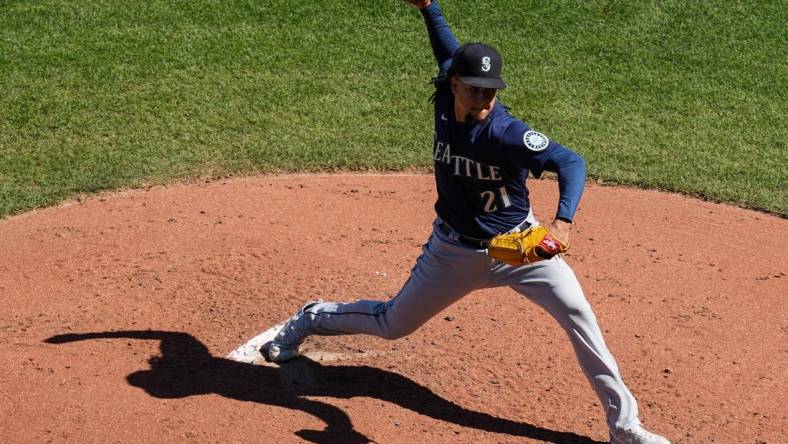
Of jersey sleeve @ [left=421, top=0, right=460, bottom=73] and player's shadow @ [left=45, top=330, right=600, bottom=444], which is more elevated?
jersey sleeve @ [left=421, top=0, right=460, bottom=73]

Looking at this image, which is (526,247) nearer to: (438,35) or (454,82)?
(454,82)

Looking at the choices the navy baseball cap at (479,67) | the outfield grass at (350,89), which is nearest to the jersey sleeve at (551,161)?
the navy baseball cap at (479,67)

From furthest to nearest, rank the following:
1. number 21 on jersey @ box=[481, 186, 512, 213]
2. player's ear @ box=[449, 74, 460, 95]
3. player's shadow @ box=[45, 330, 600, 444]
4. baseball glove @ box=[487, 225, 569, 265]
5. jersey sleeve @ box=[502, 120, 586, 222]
→ player's shadow @ box=[45, 330, 600, 444], number 21 on jersey @ box=[481, 186, 512, 213], player's ear @ box=[449, 74, 460, 95], jersey sleeve @ box=[502, 120, 586, 222], baseball glove @ box=[487, 225, 569, 265]

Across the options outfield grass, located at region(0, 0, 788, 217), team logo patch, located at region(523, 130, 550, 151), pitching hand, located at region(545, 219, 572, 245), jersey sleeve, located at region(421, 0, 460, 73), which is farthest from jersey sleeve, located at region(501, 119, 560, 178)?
outfield grass, located at region(0, 0, 788, 217)

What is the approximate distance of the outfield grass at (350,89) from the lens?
29.9ft

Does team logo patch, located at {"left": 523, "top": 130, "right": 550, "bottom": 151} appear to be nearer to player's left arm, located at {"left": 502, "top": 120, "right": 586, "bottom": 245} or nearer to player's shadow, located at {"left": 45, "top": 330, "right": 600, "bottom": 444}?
player's left arm, located at {"left": 502, "top": 120, "right": 586, "bottom": 245}

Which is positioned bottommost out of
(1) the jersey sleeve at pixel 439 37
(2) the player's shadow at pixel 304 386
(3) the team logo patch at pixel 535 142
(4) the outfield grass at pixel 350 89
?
(2) the player's shadow at pixel 304 386

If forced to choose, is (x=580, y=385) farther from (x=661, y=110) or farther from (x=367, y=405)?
(x=661, y=110)

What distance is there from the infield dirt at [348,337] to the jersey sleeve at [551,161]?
1.39 meters

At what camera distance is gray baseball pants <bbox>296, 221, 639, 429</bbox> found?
16.9 feet

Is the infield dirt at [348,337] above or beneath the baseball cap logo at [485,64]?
beneath

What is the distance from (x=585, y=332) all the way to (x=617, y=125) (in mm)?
5099

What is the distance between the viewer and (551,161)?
4.85 meters

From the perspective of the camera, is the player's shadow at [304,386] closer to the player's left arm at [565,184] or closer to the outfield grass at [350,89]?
the player's left arm at [565,184]
